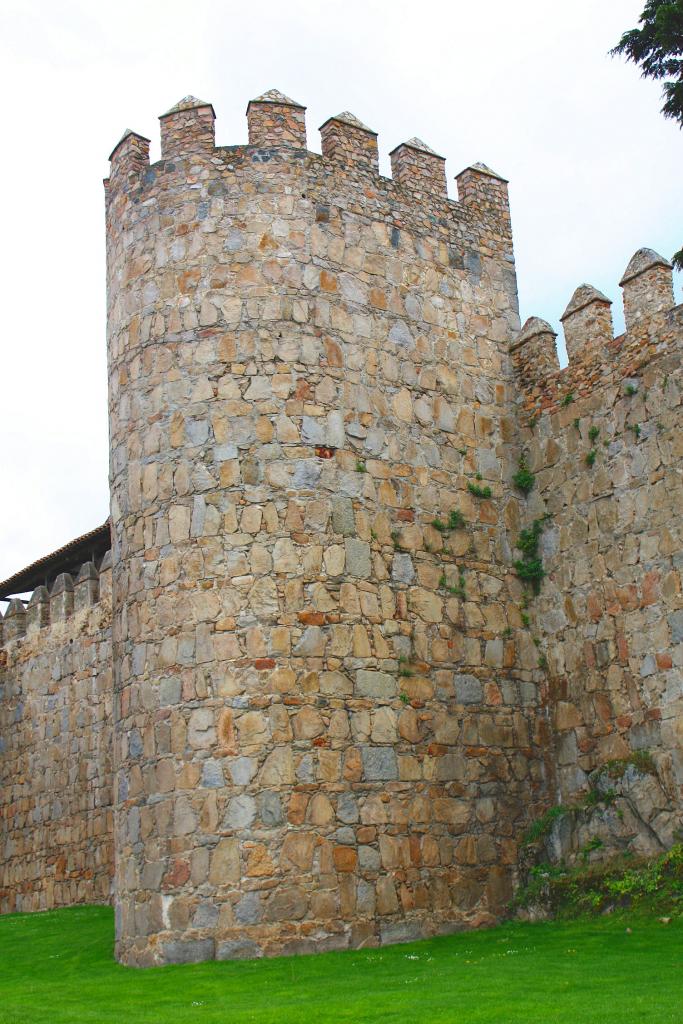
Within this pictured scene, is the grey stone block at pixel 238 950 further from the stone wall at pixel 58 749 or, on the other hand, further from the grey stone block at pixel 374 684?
the stone wall at pixel 58 749

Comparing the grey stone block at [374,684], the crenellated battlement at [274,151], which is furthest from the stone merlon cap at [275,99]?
the grey stone block at [374,684]

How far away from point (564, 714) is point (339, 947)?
3.54m

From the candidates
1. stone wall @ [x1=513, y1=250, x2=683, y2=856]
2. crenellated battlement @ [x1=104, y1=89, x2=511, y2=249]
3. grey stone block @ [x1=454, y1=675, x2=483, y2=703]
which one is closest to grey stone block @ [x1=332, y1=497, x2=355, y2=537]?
grey stone block @ [x1=454, y1=675, x2=483, y2=703]

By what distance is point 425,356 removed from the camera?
1302 centimetres

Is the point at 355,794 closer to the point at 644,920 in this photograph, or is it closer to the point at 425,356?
the point at 644,920

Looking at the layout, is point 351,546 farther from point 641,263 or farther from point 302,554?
point 641,263

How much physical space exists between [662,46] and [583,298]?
276cm

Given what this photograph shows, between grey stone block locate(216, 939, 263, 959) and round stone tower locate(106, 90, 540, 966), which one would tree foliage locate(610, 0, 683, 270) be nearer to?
round stone tower locate(106, 90, 540, 966)

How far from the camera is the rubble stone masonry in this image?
1070 centimetres

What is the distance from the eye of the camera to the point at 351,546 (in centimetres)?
1162

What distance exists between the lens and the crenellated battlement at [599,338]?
12.2 meters

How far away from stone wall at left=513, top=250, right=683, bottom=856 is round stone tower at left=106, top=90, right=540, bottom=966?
0.48m

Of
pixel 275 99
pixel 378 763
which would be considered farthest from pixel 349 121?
pixel 378 763

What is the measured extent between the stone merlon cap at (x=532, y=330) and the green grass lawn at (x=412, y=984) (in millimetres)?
6351
